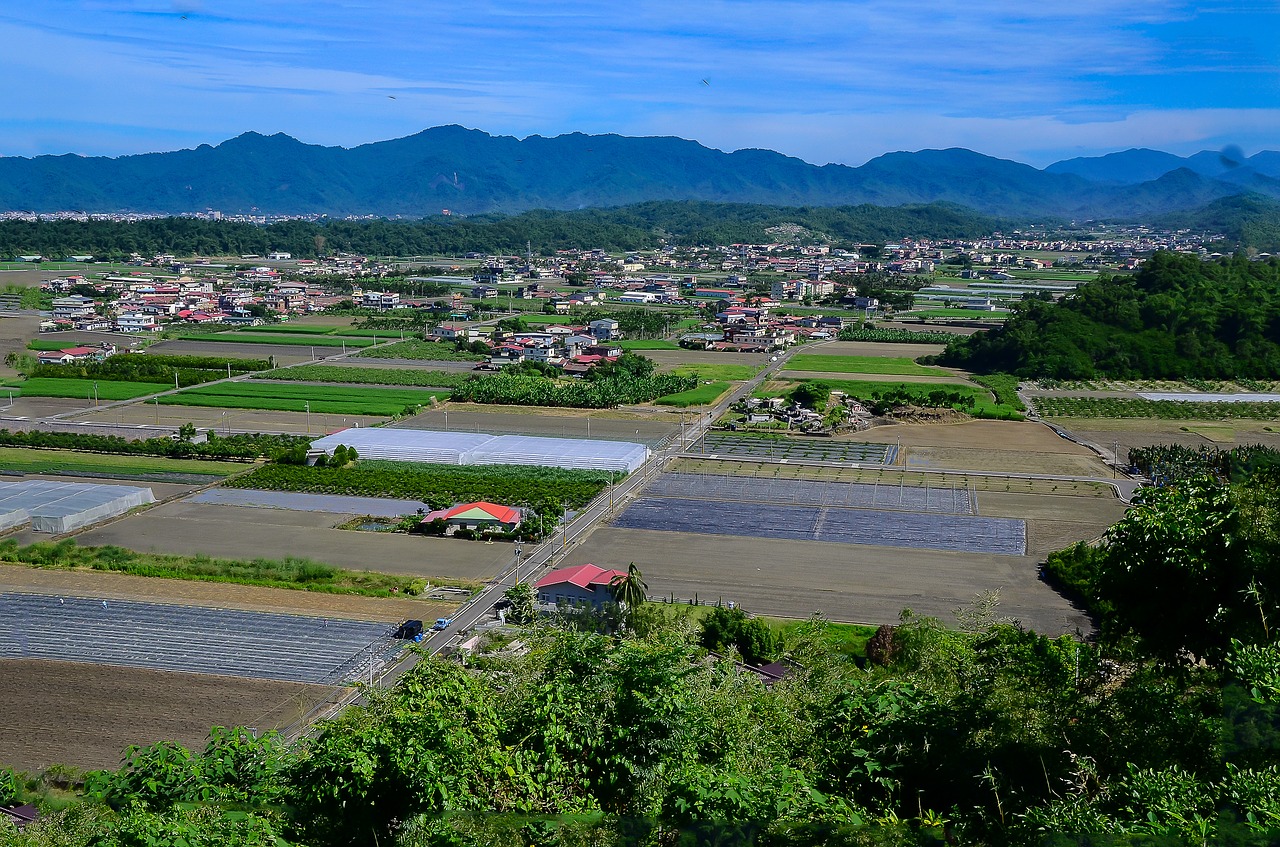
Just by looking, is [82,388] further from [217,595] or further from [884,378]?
[884,378]

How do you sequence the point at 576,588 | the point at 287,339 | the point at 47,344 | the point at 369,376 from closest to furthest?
the point at 576,588
the point at 369,376
the point at 47,344
the point at 287,339

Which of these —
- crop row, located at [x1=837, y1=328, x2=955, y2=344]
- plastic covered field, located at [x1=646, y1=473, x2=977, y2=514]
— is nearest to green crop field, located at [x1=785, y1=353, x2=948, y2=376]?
crop row, located at [x1=837, y1=328, x2=955, y2=344]

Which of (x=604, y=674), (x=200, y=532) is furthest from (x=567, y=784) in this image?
(x=200, y=532)

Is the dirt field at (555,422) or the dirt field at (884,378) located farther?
the dirt field at (884,378)

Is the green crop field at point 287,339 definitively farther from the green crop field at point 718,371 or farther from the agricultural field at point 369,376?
the green crop field at point 718,371

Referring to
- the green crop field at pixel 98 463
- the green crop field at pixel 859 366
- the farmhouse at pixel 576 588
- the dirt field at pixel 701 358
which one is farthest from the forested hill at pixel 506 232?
the farmhouse at pixel 576 588

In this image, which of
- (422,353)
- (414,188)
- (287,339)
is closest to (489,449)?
(422,353)
